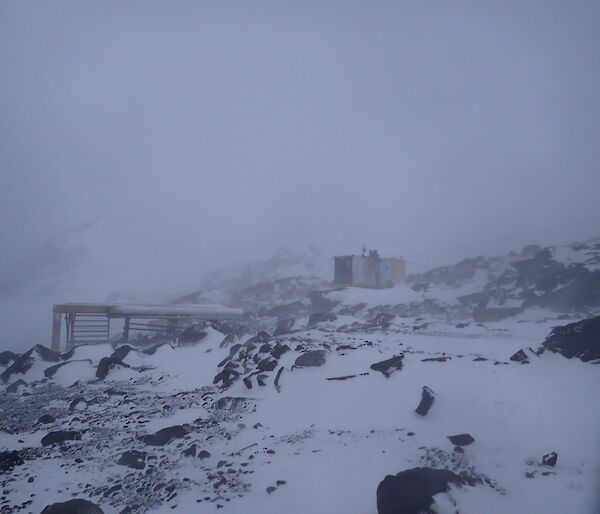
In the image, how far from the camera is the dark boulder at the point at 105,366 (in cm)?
1059

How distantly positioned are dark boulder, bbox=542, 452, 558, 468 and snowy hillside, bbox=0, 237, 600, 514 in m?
0.01

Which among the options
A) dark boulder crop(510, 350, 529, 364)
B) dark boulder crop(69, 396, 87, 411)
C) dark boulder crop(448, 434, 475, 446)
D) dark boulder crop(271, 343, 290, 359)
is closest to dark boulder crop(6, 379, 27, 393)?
dark boulder crop(69, 396, 87, 411)

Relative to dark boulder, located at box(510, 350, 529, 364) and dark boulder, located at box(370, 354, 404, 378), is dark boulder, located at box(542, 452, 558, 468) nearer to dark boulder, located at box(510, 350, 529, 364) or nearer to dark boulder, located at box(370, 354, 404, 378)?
dark boulder, located at box(370, 354, 404, 378)

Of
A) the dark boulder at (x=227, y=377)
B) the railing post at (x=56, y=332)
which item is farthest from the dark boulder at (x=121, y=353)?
the railing post at (x=56, y=332)

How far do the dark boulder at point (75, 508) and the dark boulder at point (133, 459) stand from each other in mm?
1202

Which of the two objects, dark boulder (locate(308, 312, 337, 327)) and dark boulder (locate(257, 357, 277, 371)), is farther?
dark boulder (locate(308, 312, 337, 327))

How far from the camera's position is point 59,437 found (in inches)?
244

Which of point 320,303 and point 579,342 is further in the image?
point 320,303

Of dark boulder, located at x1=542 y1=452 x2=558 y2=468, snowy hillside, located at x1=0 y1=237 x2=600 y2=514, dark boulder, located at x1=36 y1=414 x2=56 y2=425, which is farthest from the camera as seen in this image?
dark boulder, located at x1=36 y1=414 x2=56 y2=425

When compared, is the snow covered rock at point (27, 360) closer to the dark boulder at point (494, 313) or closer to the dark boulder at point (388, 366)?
the dark boulder at point (388, 366)

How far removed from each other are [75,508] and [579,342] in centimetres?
900

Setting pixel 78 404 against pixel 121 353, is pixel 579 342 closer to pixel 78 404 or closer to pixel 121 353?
pixel 78 404

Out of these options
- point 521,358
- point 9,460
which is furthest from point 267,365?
point 521,358

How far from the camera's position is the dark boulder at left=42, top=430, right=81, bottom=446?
6.10 meters
